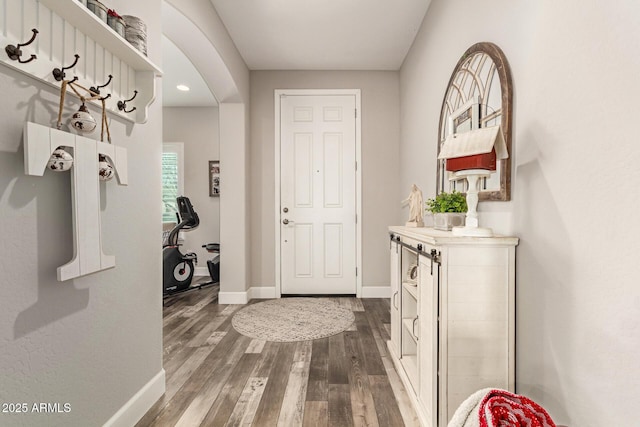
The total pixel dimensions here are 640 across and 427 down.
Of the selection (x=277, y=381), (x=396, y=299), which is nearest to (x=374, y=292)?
(x=396, y=299)

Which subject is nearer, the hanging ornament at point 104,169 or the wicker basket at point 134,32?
the hanging ornament at point 104,169

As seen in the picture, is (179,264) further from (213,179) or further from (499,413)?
(499,413)

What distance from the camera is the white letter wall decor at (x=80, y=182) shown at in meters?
1.01

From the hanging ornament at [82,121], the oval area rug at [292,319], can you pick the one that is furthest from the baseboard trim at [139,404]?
the hanging ornament at [82,121]

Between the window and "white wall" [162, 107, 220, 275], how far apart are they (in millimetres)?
90

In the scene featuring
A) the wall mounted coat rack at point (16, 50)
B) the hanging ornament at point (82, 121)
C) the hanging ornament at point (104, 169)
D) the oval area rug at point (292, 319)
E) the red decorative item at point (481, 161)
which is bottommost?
the oval area rug at point (292, 319)

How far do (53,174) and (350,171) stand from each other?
311cm

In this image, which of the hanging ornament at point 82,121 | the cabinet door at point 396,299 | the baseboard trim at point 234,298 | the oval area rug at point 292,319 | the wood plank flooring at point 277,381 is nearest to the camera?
the hanging ornament at point 82,121

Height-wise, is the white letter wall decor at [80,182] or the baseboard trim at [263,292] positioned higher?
the white letter wall decor at [80,182]

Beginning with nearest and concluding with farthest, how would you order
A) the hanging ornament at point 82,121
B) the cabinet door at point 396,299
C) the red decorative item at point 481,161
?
the hanging ornament at point 82,121, the red decorative item at point 481,161, the cabinet door at point 396,299

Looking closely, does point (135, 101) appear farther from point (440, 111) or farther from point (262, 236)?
point (262, 236)

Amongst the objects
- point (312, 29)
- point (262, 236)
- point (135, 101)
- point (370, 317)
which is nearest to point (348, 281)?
point (370, 317)

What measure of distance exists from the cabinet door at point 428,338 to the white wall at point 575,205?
339mm

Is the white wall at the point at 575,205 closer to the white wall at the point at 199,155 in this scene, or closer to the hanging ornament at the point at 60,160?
the hanging ornament at the point at 60,160
